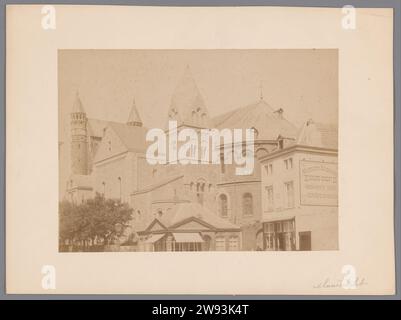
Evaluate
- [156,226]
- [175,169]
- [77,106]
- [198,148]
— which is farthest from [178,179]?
[77,106]

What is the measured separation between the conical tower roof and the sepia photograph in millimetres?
16

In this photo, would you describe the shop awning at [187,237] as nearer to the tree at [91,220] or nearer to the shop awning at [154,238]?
the shop awning at [154,238]

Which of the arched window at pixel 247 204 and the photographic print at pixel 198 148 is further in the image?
the arched window at pixel 247 204

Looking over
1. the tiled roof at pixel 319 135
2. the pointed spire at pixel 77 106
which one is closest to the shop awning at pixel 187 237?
the tiled roof at pixel 319 135

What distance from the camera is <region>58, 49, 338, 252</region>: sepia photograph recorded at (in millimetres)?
8633

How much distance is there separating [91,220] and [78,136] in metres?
1.18

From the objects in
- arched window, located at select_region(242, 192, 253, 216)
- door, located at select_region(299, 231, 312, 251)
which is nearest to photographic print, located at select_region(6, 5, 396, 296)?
door, located at select_region(299, 231, 312, 251)

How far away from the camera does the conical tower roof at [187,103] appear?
8672 millimetres

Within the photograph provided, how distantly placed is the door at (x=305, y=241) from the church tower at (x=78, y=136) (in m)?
3.13

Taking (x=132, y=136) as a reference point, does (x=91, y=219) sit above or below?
below

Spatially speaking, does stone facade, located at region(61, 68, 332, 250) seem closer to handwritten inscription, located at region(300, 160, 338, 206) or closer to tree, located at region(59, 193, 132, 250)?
tree, located at region(59, 193, 132, 250)

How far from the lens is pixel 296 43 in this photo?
28.2 feet

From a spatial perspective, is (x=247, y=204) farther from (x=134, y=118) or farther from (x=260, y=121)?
(x=134, y=118)

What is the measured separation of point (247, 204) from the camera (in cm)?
885
